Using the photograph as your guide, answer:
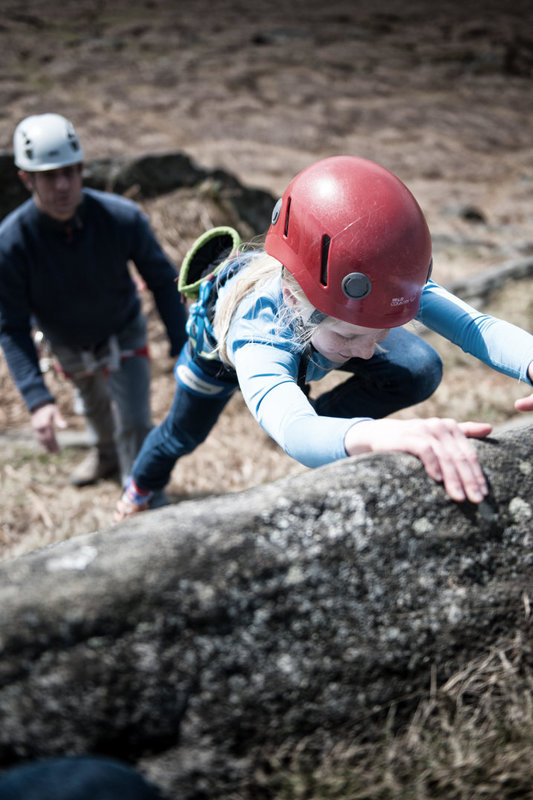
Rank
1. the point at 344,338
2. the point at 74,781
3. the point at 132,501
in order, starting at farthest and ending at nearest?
the point at 132,501 < the point at 344,338 < the point at 74,781

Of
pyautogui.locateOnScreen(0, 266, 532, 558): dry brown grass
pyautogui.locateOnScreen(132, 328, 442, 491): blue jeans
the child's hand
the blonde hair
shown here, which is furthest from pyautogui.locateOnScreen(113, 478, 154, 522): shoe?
the child's hand

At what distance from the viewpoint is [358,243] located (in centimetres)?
207

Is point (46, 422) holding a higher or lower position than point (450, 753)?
lower

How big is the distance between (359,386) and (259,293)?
808 millimetres

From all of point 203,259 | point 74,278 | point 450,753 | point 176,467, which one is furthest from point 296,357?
point 176,467

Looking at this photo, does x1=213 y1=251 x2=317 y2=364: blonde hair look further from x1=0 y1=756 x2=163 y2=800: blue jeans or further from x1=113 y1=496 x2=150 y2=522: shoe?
x1=113 y1=496 x2=150 y2=522: shoe

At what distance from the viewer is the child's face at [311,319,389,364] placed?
2252 mm

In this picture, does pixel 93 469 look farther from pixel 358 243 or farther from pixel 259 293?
pixel 358 243

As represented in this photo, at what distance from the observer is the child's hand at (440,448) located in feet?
5.72

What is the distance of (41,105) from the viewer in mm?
13508

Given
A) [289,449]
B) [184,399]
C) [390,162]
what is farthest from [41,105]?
[289,449]

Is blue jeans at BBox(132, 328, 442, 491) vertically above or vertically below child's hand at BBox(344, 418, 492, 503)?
below

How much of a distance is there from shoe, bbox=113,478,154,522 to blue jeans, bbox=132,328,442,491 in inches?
24.1

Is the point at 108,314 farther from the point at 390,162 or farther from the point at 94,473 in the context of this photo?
the point at 390,162
